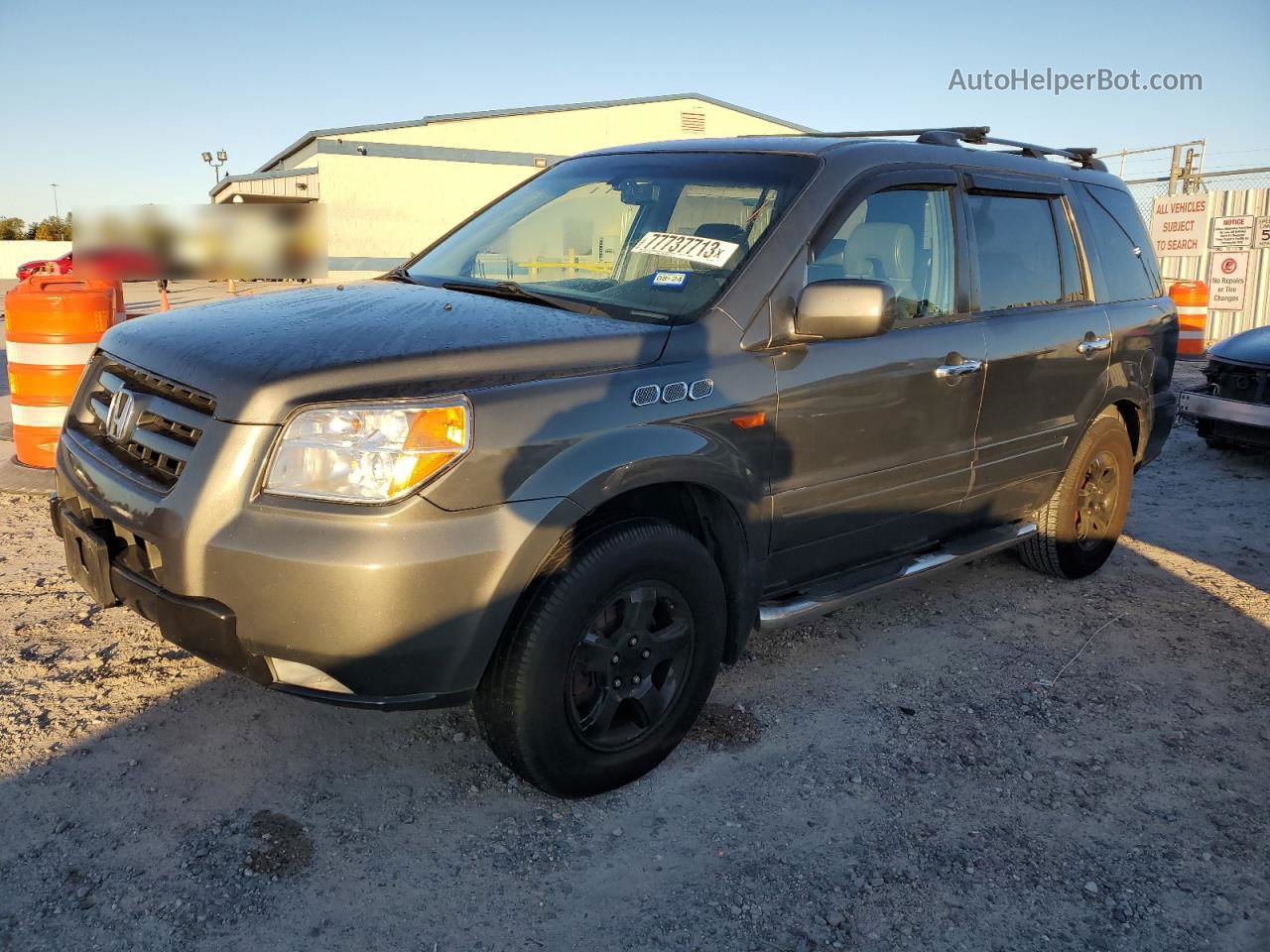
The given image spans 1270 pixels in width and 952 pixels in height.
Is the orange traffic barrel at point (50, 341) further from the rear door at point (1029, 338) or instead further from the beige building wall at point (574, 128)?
the beige building wall at point (574, 128)

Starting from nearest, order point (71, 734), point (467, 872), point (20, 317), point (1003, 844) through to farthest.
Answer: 1. point (467, 872)
2. point (1003, 844)
3. point (71, 734)
4. point (20, 317)

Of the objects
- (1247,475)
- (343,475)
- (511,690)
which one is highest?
(343,475)

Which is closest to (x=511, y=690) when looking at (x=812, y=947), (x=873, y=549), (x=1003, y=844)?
(x=812, y=947)

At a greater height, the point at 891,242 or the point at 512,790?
the point at 891,242

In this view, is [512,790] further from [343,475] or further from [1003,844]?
[1003,844]

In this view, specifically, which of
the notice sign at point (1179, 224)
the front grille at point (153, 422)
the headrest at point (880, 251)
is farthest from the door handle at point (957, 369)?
the notice sign at point (1179, 224)

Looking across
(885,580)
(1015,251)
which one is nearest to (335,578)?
(885,580)

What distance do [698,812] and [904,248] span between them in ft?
7.04

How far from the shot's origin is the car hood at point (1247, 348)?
729cm

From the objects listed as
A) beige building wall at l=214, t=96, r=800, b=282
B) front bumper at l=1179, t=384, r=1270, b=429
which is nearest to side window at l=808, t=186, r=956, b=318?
front bumper at l=1179, t=384, r=1270, b=429

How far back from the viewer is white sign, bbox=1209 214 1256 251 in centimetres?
1445

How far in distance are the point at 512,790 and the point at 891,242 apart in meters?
2.31

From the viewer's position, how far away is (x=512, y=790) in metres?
2.99

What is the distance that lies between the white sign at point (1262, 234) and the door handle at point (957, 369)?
13.2 meters
